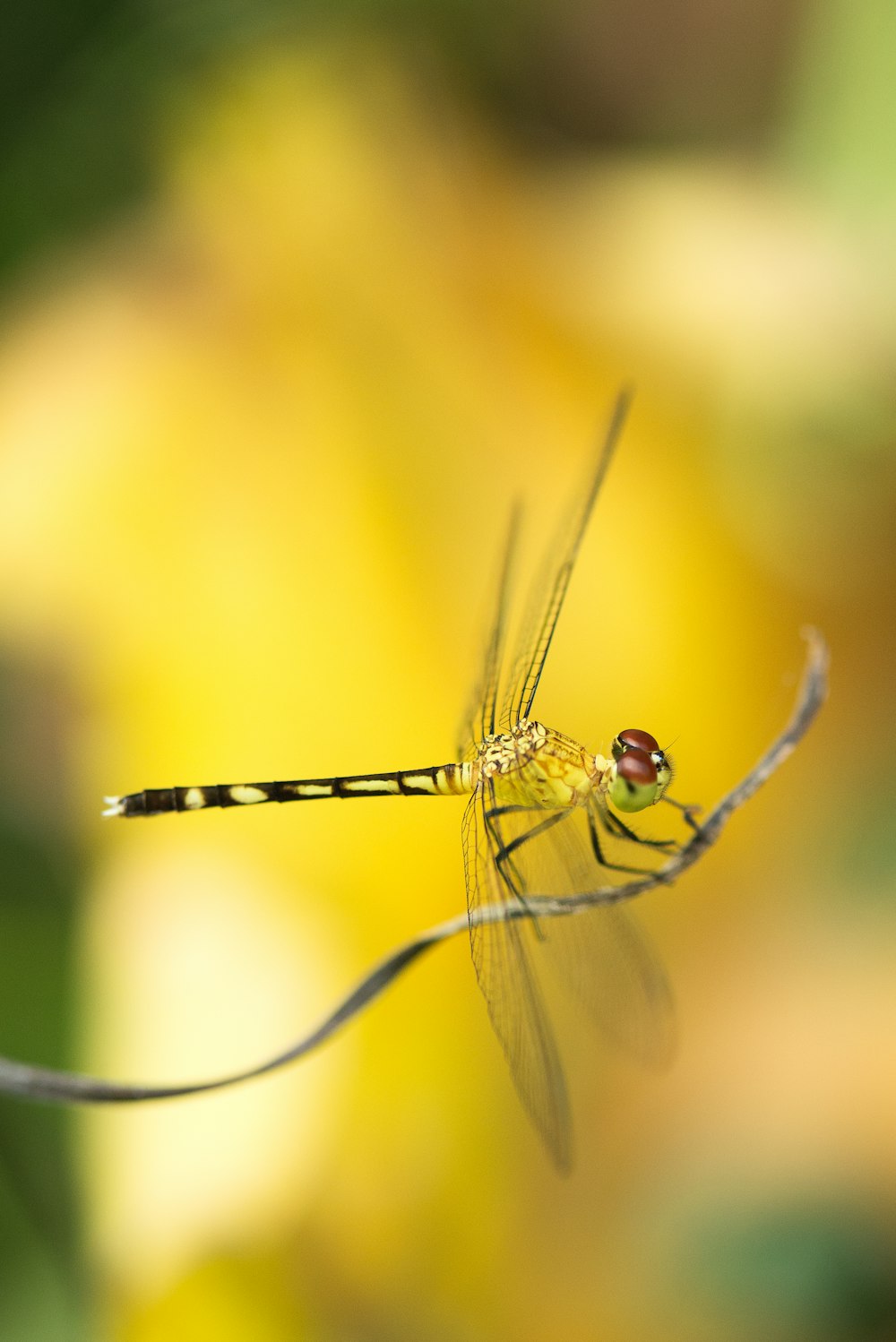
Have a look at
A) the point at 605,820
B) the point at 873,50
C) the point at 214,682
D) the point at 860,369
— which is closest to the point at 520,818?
the point at 605,820

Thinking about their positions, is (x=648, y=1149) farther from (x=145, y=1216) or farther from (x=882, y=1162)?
(x=145, y=1216)

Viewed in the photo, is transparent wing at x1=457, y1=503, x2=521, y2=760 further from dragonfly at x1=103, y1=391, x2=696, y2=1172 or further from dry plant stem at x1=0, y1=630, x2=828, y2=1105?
dry plant stem at x1=0, y1=630, x2=828, y2=1105

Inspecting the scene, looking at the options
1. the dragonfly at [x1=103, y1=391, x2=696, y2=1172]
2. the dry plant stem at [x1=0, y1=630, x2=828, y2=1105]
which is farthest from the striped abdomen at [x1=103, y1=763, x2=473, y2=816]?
the dry plant stem at [x1=0, y1=630, x2=828, y2=1105]

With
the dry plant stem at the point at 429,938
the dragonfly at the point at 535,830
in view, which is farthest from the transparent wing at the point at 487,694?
the dry plant stem at the point at 429,938

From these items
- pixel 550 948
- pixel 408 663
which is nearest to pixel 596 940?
pixel 550 948

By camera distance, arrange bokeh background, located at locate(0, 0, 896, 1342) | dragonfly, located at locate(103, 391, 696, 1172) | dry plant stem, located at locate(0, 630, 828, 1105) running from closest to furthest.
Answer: dry plant stem, located at locate(0, 630, 828, 1105) → dragonfly, located at locate(103, 391, 696, 1172) → bokeh background, located at locate(0, 0, 896, 1342)

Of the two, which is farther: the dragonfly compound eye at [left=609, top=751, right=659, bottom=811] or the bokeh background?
the bokeh background

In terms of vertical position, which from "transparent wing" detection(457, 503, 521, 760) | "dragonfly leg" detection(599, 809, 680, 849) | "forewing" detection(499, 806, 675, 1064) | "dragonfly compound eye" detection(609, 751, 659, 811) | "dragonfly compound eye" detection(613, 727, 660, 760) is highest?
"transparent wing" detection(457, 503, 521, 760)
